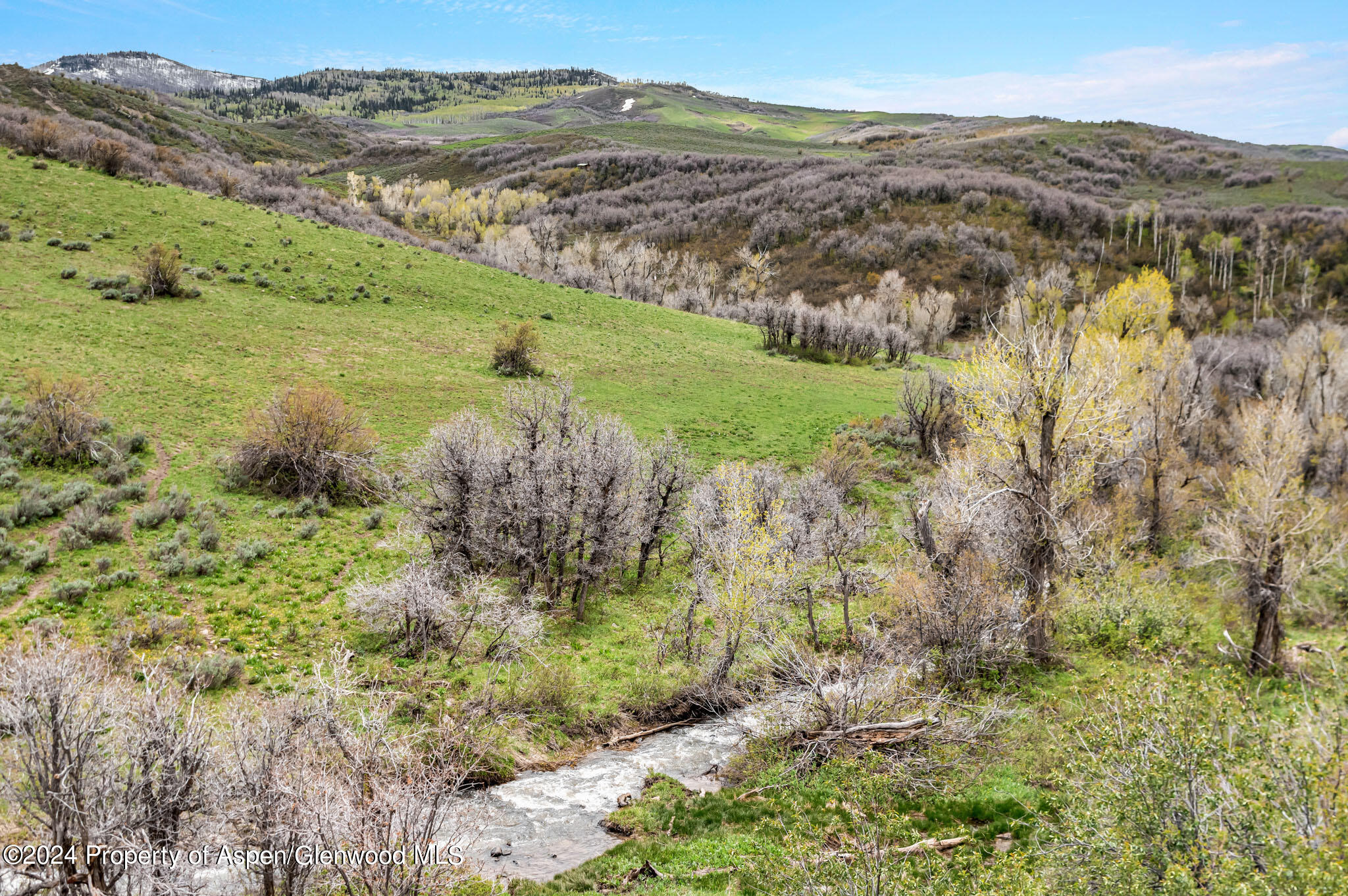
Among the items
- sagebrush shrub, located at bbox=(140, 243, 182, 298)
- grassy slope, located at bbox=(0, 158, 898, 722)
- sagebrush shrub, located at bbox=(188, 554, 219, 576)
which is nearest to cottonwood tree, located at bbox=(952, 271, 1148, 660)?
grassy slope, located at bbox=(0, 158, 898, 722)

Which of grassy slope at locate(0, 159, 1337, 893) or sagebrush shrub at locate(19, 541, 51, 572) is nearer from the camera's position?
grassy slope at locate(0, 159, 1337, 893)

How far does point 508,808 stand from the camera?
527 inches

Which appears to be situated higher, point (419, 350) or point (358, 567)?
point (419, 350)

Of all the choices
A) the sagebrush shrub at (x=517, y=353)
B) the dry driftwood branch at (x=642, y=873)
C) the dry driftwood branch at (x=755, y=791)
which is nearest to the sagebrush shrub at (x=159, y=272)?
the sagebrush shrub at (x=517, y=353)

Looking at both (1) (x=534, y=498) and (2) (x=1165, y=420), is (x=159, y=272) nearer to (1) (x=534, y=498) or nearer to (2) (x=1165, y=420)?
(1) (x=534, y=498)

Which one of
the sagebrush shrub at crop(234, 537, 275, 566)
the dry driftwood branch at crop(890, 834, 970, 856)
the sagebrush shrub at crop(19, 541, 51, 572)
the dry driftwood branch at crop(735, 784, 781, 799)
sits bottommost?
the dry driftwood branch at crop(735, 784, 781, 799)

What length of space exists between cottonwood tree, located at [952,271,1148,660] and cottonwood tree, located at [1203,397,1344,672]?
5906 millimetres

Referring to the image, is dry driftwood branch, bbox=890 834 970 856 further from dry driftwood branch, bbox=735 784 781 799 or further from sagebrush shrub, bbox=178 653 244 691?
sagebrush shrub, bbox=178 653 244 691

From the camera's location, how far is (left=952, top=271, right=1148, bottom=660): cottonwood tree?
53.6ft

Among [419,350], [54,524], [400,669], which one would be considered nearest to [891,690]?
[400,669]

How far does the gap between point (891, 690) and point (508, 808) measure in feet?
29.0

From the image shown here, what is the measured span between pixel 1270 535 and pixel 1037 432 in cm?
984

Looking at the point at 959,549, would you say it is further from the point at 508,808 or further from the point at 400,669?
the point at 400,669

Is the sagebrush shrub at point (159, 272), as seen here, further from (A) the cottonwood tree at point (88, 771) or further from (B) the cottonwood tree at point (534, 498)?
(A) the cottonwood tree at point (88, 771)
